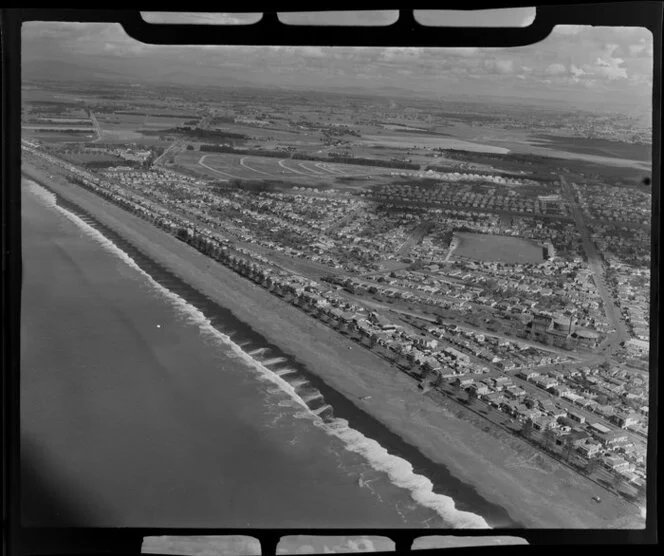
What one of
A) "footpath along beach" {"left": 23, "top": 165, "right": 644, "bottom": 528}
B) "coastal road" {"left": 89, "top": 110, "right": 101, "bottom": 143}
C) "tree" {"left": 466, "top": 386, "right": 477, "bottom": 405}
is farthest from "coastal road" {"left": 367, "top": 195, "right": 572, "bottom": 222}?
"coastal road" {"left": 89, "top": 110, "right": 101, "bottom": 143}

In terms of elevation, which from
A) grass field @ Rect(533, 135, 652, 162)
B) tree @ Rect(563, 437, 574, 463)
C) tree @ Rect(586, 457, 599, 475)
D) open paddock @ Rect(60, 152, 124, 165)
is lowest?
tree @ Rect(586, 457, 599, 475)

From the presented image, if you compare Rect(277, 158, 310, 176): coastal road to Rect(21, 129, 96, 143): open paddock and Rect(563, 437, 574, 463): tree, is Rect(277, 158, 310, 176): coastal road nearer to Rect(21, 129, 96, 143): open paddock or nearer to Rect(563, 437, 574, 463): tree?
Rect(21, 129, 96, 143): open paddock

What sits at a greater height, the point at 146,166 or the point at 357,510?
the point at 146,166

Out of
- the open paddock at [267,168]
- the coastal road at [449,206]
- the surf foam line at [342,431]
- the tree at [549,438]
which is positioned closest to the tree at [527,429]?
the tree at [549,438]

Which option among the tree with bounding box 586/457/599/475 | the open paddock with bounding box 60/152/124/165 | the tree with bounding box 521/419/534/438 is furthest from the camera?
the open paddock with bounding box 60/152/124/165

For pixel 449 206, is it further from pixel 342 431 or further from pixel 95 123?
pixel 95 123

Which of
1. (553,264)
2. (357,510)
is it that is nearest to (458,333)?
(553,264)

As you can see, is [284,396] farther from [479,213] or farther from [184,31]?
[184,31]
